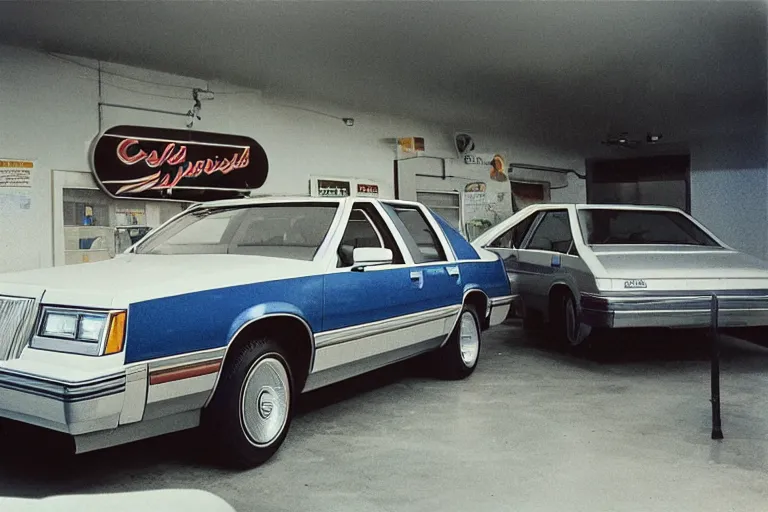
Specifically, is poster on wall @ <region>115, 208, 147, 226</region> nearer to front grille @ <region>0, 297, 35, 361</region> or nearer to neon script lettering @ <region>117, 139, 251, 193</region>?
neon script lettering @ <region>117, 139, 251, 193</region>

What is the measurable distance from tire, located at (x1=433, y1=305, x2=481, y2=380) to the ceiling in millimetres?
2824

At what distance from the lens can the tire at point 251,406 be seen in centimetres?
288

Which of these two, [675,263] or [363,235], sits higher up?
[363,235]

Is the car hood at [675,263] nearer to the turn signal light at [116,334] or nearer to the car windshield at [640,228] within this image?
the car windshield at [640,228]

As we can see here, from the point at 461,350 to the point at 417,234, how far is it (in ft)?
3.45

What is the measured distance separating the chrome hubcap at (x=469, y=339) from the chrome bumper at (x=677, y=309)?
0.97 meters

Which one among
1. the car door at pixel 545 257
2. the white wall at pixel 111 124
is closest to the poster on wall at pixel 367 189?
the white wall at pixel 111 124

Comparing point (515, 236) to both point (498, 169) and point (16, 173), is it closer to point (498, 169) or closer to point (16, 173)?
point (16, 173)

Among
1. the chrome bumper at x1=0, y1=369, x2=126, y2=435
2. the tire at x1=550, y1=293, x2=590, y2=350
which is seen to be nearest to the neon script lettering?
the tire at x1=550, y1=293, x2=590, y2=350

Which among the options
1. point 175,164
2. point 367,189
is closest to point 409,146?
point 367,189

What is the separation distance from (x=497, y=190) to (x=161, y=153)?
6923 mm

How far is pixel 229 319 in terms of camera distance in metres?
2.83

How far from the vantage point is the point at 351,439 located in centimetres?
353

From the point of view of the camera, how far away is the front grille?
2.59 metres
